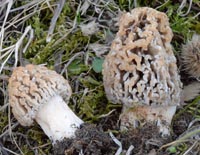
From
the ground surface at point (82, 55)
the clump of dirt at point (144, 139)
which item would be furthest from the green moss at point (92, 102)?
the clump of dirt at point (144, 139)

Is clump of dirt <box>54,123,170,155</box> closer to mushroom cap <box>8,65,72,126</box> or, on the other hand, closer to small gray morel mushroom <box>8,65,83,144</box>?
small gray morel mushroom <box>8,65,83,144</box>

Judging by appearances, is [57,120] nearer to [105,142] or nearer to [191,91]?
[105,142]

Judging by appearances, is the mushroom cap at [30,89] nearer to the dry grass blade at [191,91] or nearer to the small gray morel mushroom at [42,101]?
the small gray morel mushroom at [42,101]

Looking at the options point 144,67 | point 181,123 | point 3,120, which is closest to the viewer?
point 144,67

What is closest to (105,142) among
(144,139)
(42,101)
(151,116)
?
(144,139)

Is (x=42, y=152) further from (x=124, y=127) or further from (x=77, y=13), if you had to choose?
(x=77, y=13)

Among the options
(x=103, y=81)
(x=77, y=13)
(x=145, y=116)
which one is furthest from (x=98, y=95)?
(x=77, y=13)

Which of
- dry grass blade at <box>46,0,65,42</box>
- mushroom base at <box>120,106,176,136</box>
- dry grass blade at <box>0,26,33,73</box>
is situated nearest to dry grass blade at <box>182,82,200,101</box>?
mushroom base at <box>120,106,176,136</box>
